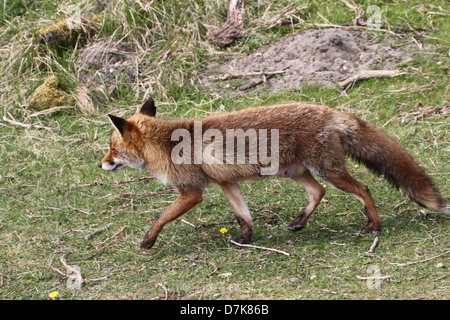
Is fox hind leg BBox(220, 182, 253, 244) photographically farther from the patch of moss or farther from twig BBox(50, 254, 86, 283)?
the patch of moss

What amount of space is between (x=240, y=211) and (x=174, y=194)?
57.3 inches

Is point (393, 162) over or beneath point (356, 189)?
over

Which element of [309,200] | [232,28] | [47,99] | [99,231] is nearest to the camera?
[309,200]

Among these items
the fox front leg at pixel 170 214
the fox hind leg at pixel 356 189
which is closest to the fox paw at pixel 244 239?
the fox front leg at pixel 170 214

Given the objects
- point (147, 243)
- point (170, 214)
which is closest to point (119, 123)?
point (170, 214)

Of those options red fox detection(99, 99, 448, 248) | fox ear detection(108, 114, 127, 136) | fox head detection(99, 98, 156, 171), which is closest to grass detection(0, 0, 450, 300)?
red fox detection(99, 99, 448, 248)

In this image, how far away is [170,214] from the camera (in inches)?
212

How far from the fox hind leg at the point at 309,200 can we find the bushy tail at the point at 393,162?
1.92 feet

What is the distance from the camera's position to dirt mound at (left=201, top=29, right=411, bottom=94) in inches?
348

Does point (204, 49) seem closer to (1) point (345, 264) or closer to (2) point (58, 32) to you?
(2) point (58, 32)

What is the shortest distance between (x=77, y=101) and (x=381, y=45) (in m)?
5.30

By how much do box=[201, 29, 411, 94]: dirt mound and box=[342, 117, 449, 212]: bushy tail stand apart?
3.47 metres

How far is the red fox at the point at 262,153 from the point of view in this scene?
17.3 ft

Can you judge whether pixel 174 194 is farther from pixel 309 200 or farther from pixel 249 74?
pixel 249 74
